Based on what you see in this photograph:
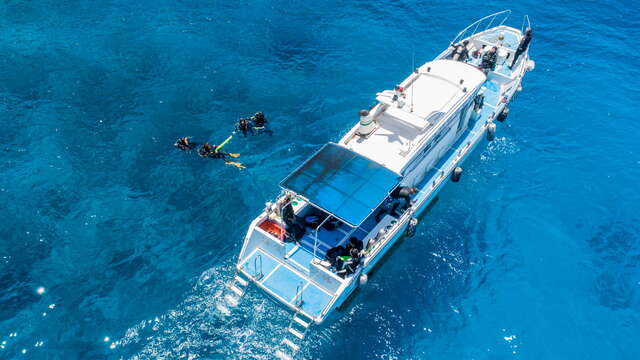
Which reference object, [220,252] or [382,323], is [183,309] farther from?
[382,323]

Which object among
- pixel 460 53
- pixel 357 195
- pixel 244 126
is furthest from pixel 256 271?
pixel 460 53

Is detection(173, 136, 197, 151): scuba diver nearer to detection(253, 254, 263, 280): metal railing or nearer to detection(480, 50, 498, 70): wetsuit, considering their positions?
detection(253, 254, 263, 280): metal railing

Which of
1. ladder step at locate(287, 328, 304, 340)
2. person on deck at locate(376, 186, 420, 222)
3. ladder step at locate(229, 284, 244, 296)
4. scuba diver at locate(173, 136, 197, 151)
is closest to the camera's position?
ladder step at locate(287, 328, 304, 340)

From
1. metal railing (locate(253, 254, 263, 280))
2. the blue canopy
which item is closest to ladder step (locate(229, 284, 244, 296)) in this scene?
metal railing (locate(253, 254, 263, 280))

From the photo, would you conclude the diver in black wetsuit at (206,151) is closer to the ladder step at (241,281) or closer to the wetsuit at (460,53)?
the ladder step at (241,281)

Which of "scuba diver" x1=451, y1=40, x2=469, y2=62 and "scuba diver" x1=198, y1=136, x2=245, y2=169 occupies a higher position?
"scuba diver" x1=451, y1=40, x2=469, y2=62
